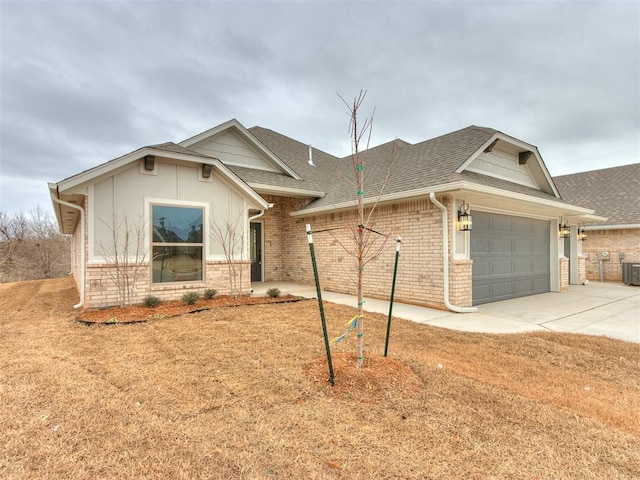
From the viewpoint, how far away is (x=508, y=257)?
9.04 metres

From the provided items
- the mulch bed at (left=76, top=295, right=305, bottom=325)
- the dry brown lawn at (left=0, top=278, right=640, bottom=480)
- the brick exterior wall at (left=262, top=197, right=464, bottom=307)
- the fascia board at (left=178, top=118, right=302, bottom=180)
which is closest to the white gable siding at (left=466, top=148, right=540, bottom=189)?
the brick exterior wall at (left=262, top=197, right=464, bottom=307)

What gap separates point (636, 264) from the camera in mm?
12578

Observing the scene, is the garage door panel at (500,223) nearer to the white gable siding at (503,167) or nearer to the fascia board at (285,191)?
the white gable siding at (503,167)

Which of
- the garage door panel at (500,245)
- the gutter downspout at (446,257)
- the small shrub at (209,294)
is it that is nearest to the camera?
the gutter downspout at (446,257)

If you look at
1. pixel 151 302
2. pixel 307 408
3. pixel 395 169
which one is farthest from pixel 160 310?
pixel 395 169

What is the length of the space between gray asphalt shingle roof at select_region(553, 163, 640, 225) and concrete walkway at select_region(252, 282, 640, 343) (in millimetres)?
6925

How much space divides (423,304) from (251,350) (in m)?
4.81

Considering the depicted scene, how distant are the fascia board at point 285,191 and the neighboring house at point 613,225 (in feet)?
41.9

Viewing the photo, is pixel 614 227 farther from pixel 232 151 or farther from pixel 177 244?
pixel 177 244

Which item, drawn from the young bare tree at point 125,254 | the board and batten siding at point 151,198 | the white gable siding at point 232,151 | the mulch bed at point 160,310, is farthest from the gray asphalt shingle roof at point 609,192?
the young bare tree at point 125,254

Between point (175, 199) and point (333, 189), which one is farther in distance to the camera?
point (333, 189)

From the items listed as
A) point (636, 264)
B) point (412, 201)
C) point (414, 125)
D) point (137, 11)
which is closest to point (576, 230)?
point (636, 264)

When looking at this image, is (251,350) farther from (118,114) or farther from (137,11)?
(118,114)

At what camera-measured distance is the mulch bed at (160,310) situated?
5.74 m
